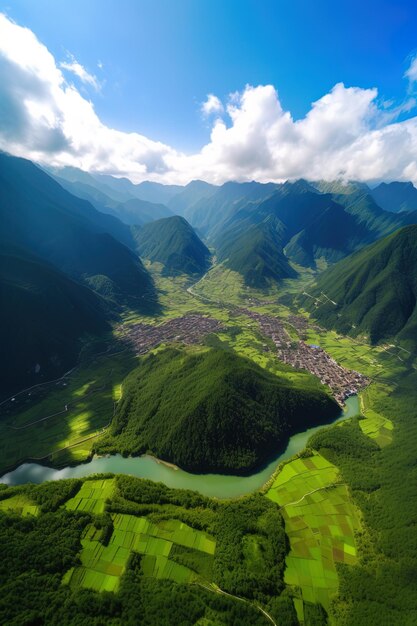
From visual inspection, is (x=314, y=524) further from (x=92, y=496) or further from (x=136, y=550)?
(x=92, y=496)

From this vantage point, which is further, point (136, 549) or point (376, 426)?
point (376, 426)

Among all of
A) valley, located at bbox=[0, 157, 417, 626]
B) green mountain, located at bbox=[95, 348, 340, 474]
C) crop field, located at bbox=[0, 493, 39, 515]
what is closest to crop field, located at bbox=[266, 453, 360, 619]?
valley, located at bbox=[0, 157, 417, 626]

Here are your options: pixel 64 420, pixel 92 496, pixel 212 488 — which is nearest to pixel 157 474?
pixel 212 488

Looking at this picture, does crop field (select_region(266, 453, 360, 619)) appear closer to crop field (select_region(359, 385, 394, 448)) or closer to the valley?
the valley

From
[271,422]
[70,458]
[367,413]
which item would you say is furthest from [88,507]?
[367,413]

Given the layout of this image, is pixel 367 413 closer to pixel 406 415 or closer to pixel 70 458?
pixel 406 415

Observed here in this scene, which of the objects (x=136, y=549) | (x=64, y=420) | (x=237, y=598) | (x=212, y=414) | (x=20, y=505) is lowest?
(x=64, y=420)

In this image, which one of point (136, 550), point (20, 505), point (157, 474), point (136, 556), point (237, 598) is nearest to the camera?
point (237, 598)
